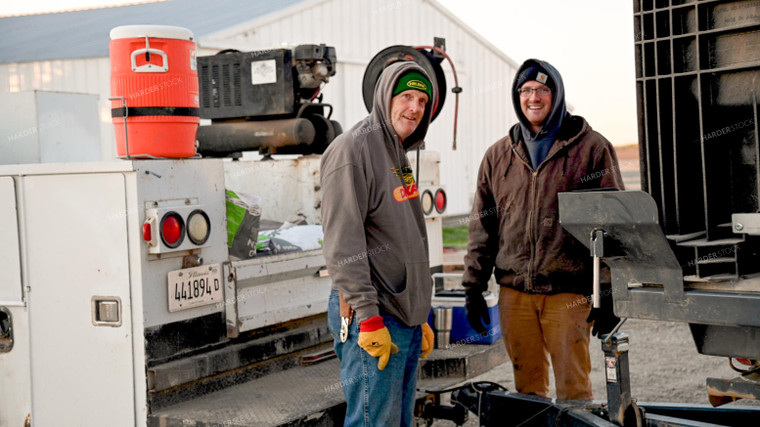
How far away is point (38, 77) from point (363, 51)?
5.62m

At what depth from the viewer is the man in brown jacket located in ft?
12.4

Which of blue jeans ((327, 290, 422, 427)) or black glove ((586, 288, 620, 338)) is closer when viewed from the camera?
blue jeans ((327, 290, 422, 427))

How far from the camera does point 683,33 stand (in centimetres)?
274

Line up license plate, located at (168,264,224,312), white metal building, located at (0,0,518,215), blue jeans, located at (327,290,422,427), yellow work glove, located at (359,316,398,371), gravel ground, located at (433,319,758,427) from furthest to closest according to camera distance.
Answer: white metal building, located at (0,0,518,215)
gravel ground, located at (433,319,758,427)
license plate, located at (168,264,224,312)
blue jeans, located at (327,290,422,427)
yellow work glove, located at (359,316,398,371)

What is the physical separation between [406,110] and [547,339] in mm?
1322

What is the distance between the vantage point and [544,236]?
3787 millimetres

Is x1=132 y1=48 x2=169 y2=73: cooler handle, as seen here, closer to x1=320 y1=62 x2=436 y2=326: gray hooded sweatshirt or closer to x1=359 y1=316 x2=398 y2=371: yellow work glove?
x1=320 y1=62 x2=436 y2=326: gray hooded sweatshirt

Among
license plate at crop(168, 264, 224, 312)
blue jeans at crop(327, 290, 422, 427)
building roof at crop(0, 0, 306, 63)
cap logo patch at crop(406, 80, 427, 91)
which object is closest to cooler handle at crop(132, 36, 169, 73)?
license plate at crop(168, 264, 224, 312)

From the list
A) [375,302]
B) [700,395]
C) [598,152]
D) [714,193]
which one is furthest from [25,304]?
[700,395]

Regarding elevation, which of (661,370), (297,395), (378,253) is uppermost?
(378,253)

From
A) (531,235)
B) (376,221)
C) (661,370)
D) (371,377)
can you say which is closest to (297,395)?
(371,377)

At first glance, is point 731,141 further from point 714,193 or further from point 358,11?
point 358,11

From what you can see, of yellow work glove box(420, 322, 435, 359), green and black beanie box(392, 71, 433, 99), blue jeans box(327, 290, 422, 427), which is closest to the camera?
blue jeans box(327, 290, 422, 427)

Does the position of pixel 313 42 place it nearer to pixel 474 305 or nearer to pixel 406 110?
pixel 474 305
